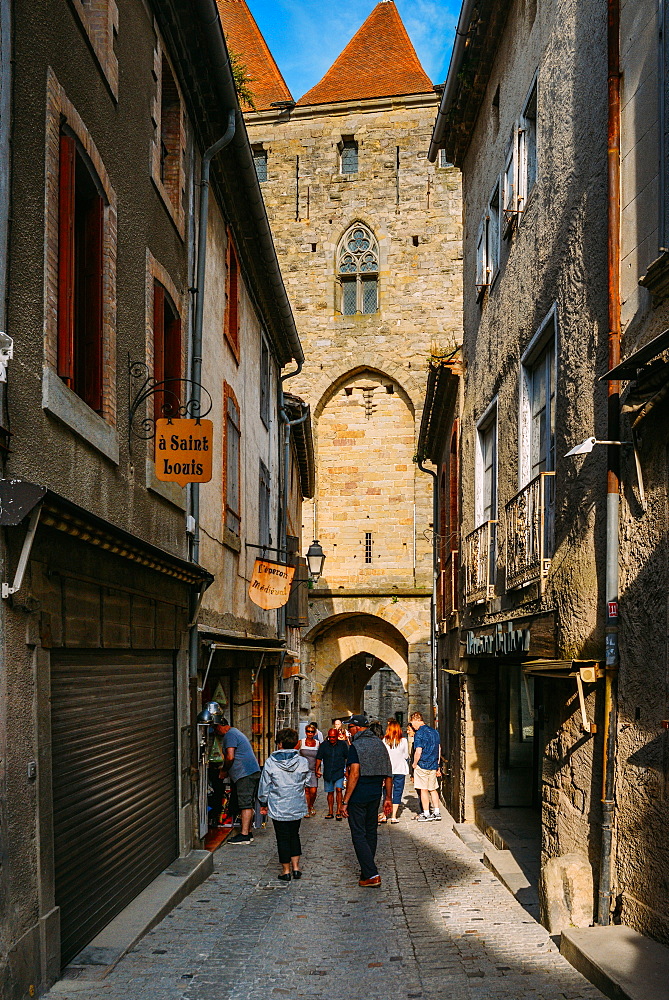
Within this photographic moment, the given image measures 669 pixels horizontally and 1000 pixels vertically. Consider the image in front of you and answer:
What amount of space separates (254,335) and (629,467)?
10.5m

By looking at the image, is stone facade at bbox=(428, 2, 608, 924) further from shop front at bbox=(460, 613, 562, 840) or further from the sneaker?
the sneaker

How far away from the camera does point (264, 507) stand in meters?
17.7

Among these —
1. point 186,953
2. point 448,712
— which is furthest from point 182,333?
point 448,712

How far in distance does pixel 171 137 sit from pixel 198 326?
1.85 m

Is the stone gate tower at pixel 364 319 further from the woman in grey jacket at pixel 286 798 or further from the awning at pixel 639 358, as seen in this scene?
the awning at pixel 639 358

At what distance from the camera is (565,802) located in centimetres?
751

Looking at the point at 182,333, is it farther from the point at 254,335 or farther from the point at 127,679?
the point at 254,335

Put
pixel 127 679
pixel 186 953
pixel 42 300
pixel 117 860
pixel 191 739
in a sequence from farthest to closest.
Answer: pixel 191 739 → pixel 127 679 → pixel 117 860 → pixel 186 953 → pixel 42 300

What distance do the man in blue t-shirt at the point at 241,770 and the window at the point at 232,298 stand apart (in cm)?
489

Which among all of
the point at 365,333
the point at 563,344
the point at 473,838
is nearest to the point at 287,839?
the point at 473,838

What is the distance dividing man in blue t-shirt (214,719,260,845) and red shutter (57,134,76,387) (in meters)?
6.61

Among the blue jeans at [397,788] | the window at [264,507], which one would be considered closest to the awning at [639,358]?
the blue jeans at [397,788]

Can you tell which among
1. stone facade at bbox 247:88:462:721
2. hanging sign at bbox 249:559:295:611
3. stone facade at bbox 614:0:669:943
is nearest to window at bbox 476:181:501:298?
hanging sign at bbox 249:559:295:611

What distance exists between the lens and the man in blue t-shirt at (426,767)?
14.6 meters
